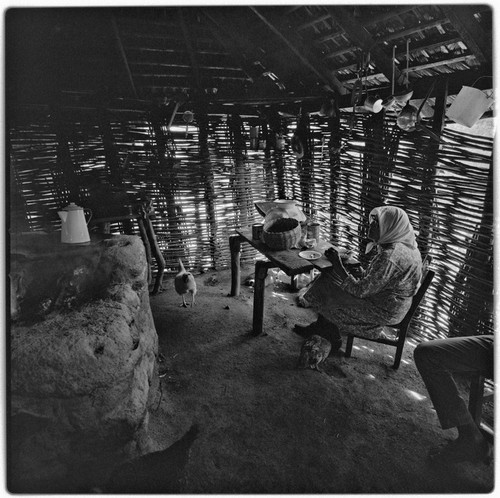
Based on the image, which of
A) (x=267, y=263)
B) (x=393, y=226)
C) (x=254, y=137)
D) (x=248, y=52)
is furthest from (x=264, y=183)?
(x=393, y=226)

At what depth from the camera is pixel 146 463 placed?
242cm

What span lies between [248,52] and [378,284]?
334 cm

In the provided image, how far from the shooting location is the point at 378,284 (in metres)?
3.07

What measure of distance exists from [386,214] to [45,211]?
13.7ft

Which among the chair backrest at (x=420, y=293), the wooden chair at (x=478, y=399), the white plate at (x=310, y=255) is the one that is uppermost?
the white plate at (x=310, y=255)

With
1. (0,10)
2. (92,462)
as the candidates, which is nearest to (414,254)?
(92,462)

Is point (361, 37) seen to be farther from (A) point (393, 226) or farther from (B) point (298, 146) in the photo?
(B) point (298, 146)

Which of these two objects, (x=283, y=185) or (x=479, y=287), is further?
(x=283, y=185)

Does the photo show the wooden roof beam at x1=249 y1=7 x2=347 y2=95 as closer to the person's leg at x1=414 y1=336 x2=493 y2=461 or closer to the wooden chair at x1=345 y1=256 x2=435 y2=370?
the wooden chair at x1=345 y1=256 x2=435 y2=370

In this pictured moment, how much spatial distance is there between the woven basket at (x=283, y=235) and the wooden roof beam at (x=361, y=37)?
5.63 feet

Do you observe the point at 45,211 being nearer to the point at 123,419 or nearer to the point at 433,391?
the point at 123,419

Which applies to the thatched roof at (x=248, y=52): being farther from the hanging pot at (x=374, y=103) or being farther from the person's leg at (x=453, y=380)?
the person's leg at (x=453, y=380)

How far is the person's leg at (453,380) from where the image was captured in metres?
2.37

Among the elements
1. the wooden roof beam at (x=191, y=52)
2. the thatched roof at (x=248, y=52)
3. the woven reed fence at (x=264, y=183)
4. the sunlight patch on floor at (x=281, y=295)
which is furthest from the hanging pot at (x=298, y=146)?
the sunlight patch on floor at (x=281, y=295)
